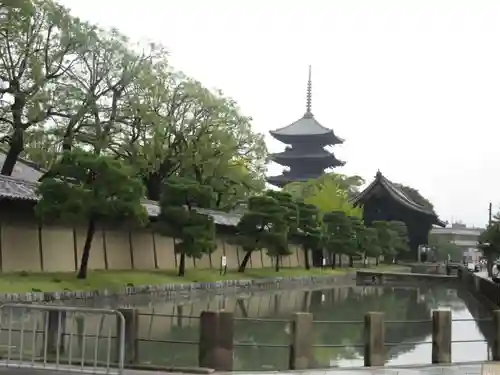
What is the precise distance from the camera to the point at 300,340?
11.2m

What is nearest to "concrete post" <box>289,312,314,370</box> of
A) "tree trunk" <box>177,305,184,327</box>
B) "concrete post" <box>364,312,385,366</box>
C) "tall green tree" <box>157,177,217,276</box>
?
"concrete post" <box>364,312,385,366</box>

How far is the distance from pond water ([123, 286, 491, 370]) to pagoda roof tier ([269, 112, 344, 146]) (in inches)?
1992

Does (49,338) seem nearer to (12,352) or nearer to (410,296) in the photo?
(12,352)

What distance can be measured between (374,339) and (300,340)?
139cm

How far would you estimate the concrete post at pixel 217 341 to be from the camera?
1056cm

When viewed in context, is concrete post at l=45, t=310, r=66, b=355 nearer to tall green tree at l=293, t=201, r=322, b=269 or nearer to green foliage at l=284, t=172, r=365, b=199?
tall green tree at l=293, t=201, r=322, b=269

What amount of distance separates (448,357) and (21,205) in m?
21.3

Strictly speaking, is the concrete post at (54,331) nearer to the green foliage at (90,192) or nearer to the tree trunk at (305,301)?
the green foliage at (90,192)

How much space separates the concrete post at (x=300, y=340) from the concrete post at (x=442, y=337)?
7.92 feet

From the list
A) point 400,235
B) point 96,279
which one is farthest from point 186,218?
point 400,235

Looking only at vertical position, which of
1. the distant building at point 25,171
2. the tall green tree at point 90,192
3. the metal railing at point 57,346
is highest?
the distant building at point 25,171

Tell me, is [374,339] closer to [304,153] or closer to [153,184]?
[153,184]

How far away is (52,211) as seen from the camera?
2594cm

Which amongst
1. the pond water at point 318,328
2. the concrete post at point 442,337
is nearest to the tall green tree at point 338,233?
the pond water at point 318,328
